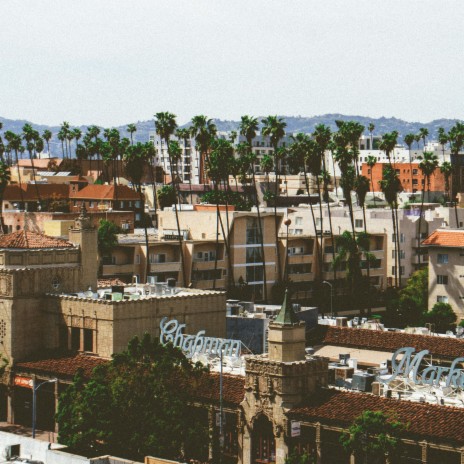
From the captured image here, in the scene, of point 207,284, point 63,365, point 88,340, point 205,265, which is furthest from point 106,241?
point 63,365

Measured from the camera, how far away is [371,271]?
199m

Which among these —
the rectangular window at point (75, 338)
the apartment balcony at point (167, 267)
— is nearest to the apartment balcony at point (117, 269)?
the apartment balcony at point (167, 267)

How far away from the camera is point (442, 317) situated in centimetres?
→ 16138

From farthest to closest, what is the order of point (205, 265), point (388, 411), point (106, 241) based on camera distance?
point (205, 265) → point (106, 241) → point (388, 411)

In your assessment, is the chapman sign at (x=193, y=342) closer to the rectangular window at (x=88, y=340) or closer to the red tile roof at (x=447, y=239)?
the rectangular window at (x=88, y=340)

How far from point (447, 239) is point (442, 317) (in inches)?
577

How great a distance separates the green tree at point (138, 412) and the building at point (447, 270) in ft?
283

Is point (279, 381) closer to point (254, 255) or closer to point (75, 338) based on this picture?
point (75, 338)

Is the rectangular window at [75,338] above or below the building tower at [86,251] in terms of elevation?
below

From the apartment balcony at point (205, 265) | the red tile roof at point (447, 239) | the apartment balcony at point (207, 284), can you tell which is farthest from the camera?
the apartment balcony at point (205, 265)

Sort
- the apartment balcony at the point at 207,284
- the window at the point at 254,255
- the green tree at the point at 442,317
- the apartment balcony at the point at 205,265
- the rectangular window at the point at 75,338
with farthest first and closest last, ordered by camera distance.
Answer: the window at the point at 254,255, the apartment balcony at the point at 205,265, the apartment balcony at the point at 207,284, the green tree at the point at 442,317, the rectangular window at the point at 75,338

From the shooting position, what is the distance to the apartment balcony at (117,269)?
172375 mm

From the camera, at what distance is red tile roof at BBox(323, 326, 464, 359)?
111312 mm

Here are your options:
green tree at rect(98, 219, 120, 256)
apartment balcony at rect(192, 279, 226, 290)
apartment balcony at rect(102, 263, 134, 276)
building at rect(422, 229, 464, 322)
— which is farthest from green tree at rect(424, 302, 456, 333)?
green tree at rect(98, 219, 120, 256)
